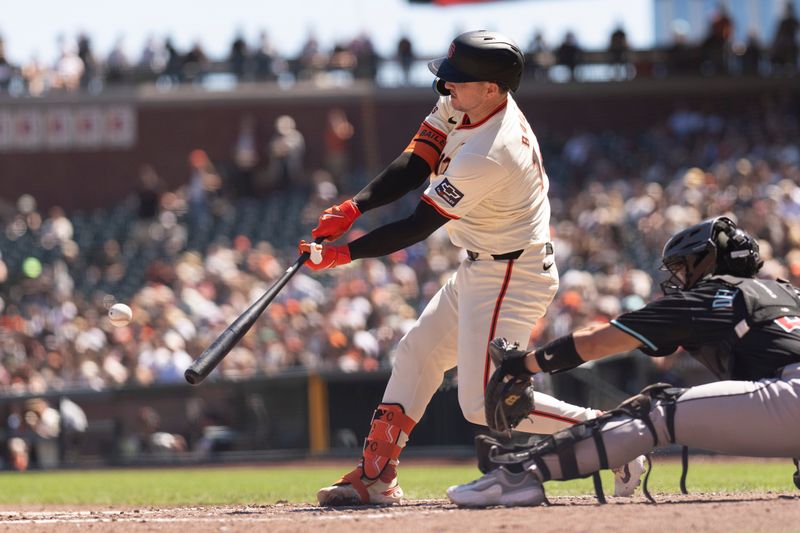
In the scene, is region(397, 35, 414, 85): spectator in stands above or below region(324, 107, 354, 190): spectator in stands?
above

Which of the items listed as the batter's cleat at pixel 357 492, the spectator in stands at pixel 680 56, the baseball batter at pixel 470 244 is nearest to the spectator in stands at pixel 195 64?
the spectator in stands at pixel 680 56

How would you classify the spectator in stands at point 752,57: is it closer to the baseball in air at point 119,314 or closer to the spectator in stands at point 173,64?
the spectator in stands at point 173,64

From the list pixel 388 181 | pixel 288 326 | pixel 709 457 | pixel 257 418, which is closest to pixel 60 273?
pixel 288 326

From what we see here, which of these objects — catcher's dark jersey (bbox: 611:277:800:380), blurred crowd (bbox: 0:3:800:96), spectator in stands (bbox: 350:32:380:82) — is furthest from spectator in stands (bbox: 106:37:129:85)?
catcher's dark jersey (bbox: 611:277:800:380)

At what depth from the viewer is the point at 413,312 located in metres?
14.3

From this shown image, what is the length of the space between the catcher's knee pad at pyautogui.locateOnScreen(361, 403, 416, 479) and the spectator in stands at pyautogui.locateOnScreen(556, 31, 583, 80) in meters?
17.9

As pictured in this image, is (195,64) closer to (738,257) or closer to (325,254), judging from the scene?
(325,254)

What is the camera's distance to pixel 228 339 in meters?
5.33

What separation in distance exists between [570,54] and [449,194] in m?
18.9

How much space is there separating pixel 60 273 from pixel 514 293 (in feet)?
48.2

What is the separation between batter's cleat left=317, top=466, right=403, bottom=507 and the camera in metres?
5.51

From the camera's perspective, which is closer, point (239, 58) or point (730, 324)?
point (730, 324)

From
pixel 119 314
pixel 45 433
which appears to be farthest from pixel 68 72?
pixel 119 314

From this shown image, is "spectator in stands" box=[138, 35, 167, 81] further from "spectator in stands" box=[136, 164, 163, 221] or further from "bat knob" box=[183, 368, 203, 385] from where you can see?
"bat knob" box=[183, 368, 203, 385]
